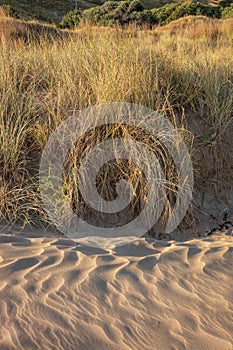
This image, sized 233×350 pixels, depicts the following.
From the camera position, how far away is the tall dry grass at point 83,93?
3.59 m

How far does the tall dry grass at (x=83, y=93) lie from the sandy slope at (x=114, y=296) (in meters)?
0.74

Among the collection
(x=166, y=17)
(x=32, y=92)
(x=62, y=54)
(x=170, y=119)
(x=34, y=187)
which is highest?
(x=166, y=17)

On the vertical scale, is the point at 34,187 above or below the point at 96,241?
above

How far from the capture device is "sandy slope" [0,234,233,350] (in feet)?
6.63

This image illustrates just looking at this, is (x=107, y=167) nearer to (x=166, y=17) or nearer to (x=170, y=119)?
(x=170, y=119)

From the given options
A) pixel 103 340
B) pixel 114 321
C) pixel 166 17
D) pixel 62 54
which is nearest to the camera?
pixel 103 340

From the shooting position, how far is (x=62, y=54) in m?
5.33

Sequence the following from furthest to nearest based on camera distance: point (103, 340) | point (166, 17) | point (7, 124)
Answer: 1. point (166, 17)
2. point (7, 124)
3. point (103, 340)

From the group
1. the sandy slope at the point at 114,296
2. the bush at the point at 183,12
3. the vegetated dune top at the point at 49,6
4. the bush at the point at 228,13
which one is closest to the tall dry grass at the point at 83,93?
the sandy slope at the point at 114,296

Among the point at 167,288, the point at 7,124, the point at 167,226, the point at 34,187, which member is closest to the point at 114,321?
the point at 167,288

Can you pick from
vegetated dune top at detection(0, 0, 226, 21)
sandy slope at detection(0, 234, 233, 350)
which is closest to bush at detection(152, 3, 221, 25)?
vegetated dune top at detection(0, 0, 226, 21)

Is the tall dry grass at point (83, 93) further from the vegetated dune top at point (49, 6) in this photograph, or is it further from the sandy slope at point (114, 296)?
the vegetated dune top at point (49, 6)

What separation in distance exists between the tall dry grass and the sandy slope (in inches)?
29.1

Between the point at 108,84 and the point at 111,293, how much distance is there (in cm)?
243
